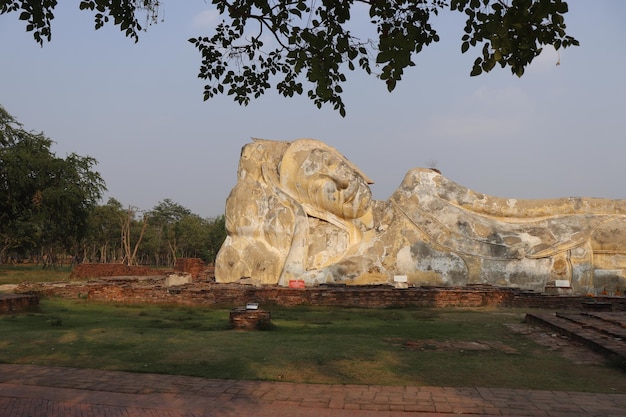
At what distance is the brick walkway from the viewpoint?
178 inches

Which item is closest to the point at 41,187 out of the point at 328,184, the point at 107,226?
the point at 328,184

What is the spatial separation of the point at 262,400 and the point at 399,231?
11.6 metres

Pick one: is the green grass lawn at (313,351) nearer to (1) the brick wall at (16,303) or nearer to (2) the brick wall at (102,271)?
(1) the brick wall at (16,303)

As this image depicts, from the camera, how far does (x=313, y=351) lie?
6.81 meters

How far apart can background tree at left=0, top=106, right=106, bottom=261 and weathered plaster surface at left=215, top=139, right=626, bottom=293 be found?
10.1 metres

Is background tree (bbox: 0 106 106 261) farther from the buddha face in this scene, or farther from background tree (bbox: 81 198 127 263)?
background tree (bbox: 81 198 127 263)

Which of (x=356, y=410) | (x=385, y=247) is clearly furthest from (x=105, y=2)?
(x=385, y=247)

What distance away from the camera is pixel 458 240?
1559 centimetres

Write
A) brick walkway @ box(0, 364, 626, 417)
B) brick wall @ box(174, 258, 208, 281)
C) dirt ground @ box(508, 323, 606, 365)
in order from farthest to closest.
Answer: brick wall @ box(174, 258, 208, 281), dirt ground @ box(508, 323, 606, 365), brick walkway @ box(0, 364, 626, 417)

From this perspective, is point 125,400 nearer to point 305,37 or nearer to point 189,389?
point 189,389

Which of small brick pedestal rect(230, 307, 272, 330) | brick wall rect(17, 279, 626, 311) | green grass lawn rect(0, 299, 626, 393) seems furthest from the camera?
brick wall rect(17, 279, 626, 311)

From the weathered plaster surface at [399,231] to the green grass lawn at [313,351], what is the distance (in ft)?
16.9

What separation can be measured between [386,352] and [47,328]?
5230 millimetres

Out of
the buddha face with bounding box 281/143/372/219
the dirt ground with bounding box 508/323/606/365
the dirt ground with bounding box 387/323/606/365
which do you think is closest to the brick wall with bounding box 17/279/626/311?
the dirt ground with bounding box 508/323/606/365
